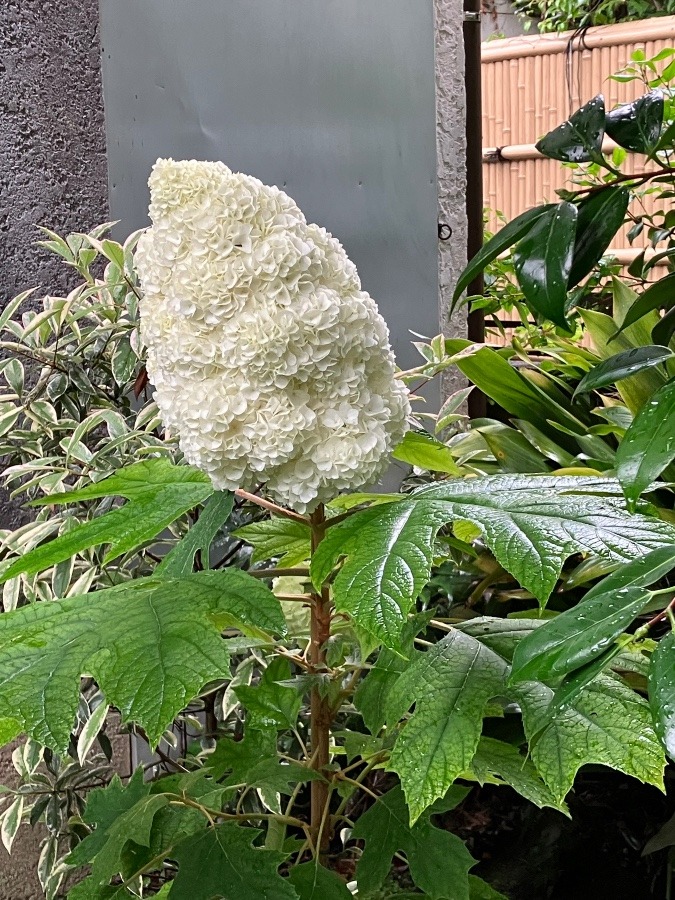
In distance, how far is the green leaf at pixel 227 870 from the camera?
0.59 meters

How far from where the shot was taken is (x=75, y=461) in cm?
A: 129

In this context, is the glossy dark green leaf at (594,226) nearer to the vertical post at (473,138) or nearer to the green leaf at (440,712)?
the green leaf at (440,712)

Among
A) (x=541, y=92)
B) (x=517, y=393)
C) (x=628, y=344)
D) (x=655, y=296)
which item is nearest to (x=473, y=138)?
(x=628, y=344)

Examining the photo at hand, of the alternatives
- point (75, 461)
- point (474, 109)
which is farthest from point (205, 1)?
point (75, 461)

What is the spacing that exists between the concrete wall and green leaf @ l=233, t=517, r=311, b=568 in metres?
1.00

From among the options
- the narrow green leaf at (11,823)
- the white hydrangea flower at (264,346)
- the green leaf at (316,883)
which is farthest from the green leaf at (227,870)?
the narrow green leaf at (11,823)

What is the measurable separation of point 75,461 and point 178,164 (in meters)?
0.79

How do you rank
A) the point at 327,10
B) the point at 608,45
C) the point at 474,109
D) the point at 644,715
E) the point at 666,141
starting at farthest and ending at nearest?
the point at 608,45 → the point at 474,109 → the point at 327,10 → the point at 666,141 → the point at 644,715

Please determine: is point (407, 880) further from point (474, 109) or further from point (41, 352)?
point (474, 109)

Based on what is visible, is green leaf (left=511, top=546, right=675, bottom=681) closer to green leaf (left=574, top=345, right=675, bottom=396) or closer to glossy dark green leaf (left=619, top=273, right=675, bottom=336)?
green leaf (left=574, top=345, right=675, bottom=396)

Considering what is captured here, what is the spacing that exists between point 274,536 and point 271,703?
135mm

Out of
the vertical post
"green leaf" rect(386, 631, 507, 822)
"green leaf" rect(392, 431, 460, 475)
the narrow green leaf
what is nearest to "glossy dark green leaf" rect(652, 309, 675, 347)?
"green leaf" rect(392, 431, 460, 475)

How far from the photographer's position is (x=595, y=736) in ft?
1.64

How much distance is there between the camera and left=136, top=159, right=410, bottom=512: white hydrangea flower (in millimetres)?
550
